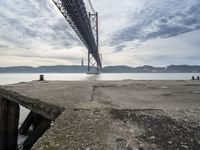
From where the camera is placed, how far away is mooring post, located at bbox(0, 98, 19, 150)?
295 inches

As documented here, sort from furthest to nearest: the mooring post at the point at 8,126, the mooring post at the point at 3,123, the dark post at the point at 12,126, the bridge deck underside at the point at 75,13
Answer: the bridge deck underside at the point at 75,13, the dark post at the point at 12,126, the mooring post at the point at 8,126, the mooring post at the point at 3,123

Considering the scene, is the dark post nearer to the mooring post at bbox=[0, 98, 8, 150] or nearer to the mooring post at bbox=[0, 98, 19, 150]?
the mooring post at bbox=[0, 98, 19, 150]

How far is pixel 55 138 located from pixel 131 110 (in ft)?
5.64

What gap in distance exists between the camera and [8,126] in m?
7.71

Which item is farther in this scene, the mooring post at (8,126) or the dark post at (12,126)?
the dark post at (12,126)

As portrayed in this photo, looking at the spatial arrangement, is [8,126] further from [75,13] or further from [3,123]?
[75,13]

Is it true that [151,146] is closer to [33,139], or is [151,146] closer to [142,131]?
[142,131]

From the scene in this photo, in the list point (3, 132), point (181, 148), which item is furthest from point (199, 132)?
point (3, 132)

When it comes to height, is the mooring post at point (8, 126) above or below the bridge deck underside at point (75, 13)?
below

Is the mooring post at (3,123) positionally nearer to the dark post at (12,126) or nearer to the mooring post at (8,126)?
the mooring post at (8,126)

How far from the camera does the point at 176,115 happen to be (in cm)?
371

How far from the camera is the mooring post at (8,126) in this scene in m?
7.48

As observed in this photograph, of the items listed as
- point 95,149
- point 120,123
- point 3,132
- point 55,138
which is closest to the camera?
point 95,149

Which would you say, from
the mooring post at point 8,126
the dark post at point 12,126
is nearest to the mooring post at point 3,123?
the mooring post at point 8,126
